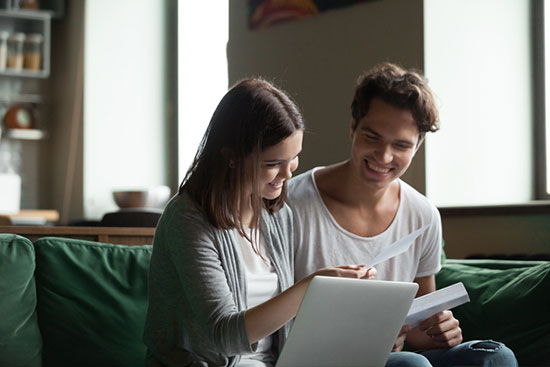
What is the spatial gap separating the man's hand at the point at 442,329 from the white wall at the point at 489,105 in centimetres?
129

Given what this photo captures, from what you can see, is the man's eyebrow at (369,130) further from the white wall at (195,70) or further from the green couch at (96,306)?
the white wall at (195,70)

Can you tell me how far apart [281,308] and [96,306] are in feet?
2.44

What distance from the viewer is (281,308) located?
1.46 meters

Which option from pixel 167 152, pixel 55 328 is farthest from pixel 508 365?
pixel 167 152

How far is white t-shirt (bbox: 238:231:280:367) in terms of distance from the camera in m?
1.69

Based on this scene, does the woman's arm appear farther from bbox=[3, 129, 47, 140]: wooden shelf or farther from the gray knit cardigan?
bbox=[3, 129, 47, 140]: wooden shelf

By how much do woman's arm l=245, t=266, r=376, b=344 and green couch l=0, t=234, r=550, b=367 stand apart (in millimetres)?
669

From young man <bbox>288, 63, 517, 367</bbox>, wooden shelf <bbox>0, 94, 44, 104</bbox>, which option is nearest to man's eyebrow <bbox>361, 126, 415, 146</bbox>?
young man <bbox>288, 63, 517, 367</bbox>

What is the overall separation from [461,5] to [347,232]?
4.91 feet

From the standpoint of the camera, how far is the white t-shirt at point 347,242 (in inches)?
77.0

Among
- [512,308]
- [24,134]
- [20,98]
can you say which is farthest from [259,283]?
[20,98]

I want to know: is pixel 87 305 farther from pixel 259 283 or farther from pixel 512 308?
pixel 512 308

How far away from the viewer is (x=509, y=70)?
3102 mm

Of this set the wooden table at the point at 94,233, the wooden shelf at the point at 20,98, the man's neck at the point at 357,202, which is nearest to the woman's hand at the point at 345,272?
the man's neck at the point at 357,202
